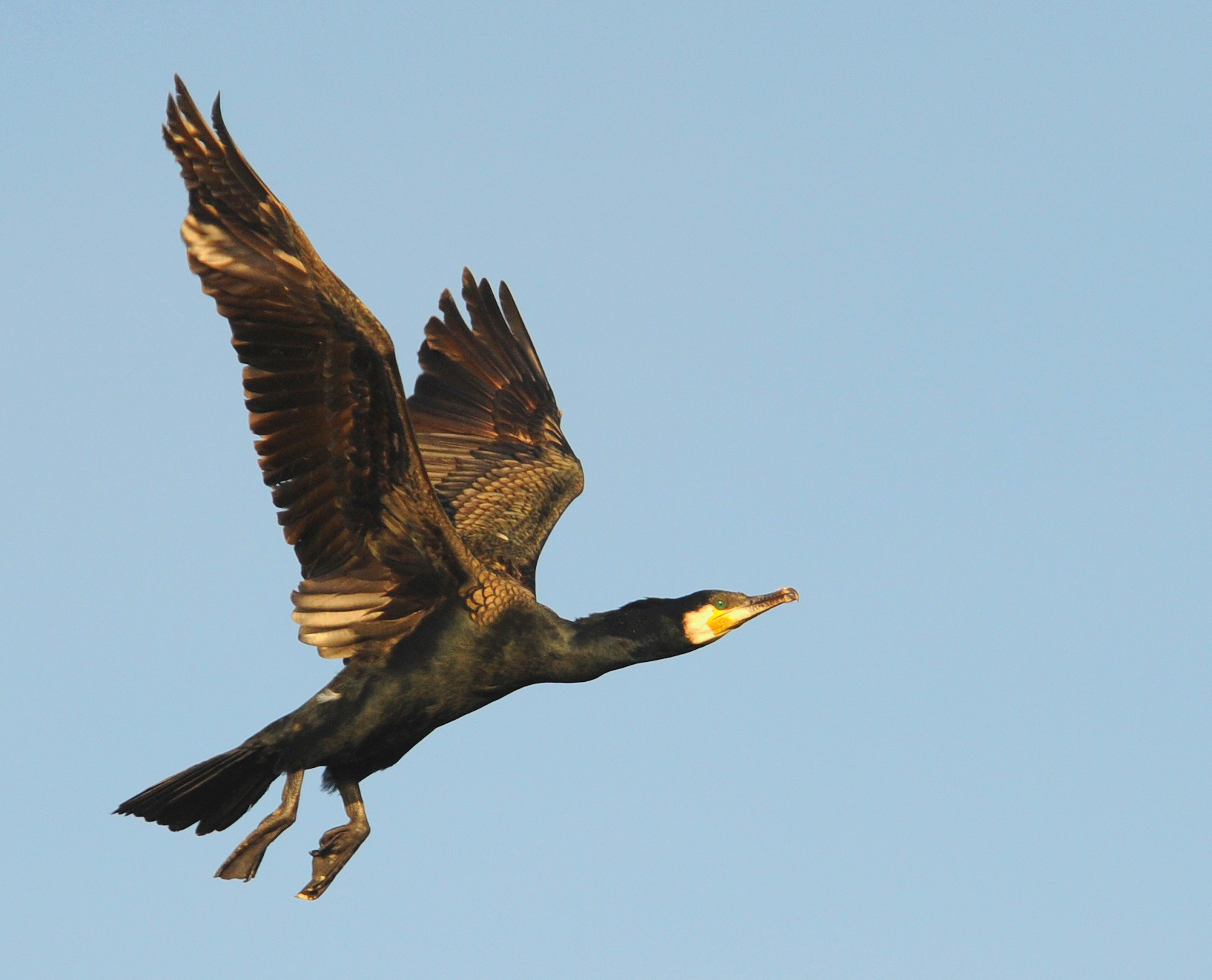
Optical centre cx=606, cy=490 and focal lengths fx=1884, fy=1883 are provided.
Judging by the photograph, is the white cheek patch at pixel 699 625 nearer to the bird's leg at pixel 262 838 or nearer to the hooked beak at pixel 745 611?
the hooked beak at pixel 745 611

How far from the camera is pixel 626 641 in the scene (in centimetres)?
1051

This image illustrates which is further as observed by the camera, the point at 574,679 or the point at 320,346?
the point at 574,679

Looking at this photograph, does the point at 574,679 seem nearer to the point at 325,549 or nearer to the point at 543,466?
the point at 325,549

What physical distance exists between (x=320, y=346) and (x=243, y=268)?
0.54 m

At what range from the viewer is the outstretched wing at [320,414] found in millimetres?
9273

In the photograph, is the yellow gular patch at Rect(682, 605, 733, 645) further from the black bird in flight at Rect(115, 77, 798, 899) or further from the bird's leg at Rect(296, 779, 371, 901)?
the bird's leg at Rect(296, 779, 371, 901)

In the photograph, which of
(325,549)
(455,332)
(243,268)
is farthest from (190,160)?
(455,332)

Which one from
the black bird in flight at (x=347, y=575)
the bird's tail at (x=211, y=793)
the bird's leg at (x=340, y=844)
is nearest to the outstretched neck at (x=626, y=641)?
the black bird in flight at (x=347, y=575)

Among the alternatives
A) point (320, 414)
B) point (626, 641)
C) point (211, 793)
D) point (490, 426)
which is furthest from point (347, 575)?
point (490, 426)

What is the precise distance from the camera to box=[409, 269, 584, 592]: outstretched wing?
12.4 m

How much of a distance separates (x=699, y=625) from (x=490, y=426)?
11.7ft

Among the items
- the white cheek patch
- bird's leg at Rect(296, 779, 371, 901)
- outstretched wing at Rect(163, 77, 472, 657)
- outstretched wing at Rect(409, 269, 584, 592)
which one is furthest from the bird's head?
bird's leg at Rect(296, 779, 371, 901)

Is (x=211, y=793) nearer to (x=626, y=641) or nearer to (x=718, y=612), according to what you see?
(x=626, y=641)

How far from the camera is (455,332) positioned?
13797 mm
